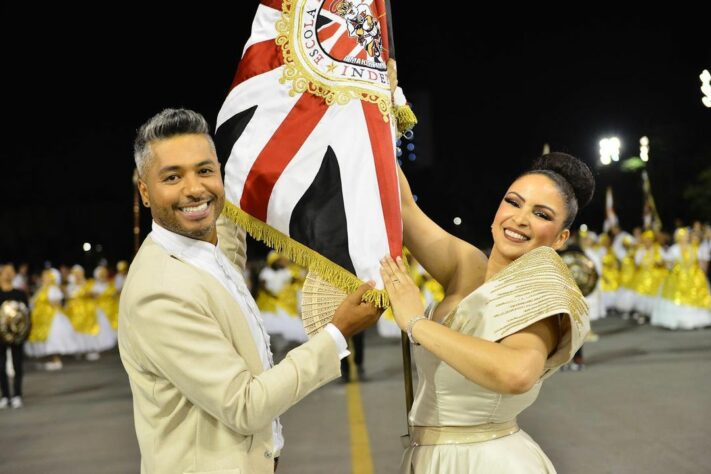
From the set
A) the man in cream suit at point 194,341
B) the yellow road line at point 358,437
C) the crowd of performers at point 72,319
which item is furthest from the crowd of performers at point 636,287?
the man in cream suit at point 194,341

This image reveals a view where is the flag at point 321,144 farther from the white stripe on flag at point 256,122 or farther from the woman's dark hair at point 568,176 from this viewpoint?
the woman's dark hair at point 568,176

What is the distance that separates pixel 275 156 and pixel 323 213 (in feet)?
1.02

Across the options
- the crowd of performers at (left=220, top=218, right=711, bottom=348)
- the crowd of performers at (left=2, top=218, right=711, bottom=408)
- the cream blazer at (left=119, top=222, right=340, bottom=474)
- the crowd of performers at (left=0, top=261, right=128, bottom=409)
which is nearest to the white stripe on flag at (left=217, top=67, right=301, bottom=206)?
the cream blazer at (left=119, top=222, right=340, bottom=474)

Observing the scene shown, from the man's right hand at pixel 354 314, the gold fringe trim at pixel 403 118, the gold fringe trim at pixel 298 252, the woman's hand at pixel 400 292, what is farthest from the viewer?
the gold fringe trim at pixel 403 118

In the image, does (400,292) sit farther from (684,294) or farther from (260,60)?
(684,294)

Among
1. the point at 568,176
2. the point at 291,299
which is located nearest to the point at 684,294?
the point at 291,299

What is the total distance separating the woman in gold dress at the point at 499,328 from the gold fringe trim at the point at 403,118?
20.3 inches

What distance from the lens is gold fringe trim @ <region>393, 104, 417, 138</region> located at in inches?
136

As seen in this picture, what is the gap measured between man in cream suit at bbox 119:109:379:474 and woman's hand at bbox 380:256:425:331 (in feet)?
0.56

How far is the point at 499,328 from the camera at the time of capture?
281 centimetres

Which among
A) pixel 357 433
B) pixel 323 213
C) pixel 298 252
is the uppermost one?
pixel 323 213

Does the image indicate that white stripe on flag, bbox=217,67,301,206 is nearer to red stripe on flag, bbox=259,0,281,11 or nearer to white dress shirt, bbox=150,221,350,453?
red stripe on flag, bbox=259,0,281,11

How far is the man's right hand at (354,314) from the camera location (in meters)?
2.77

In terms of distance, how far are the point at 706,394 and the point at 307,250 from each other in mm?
7827
